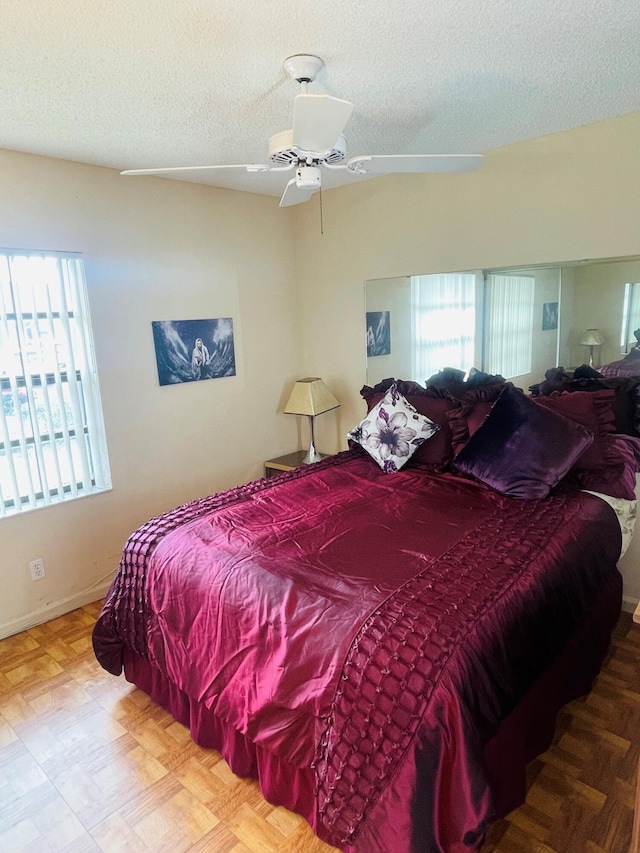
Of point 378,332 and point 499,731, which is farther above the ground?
point 378,332

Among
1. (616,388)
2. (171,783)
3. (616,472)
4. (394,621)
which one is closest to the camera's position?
(394,621)

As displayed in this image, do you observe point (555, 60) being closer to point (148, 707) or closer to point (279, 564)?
point (279, 564)

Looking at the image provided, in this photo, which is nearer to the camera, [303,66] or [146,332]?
[303,66]

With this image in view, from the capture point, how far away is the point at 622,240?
8.39 ft

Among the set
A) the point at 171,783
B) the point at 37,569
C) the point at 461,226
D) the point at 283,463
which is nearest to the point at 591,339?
the point at 461,226

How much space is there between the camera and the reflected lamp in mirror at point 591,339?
270cm

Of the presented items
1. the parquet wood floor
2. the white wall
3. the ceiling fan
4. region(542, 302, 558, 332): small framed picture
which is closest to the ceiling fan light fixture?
the ceiling fan

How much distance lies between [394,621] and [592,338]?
203 cm

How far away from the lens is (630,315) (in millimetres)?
2586

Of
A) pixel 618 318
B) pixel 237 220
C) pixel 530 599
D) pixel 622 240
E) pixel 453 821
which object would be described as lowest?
pixel 453 821

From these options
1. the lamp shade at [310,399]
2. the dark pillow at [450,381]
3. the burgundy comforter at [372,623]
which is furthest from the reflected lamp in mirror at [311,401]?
the burgundy comforter at [372,623]

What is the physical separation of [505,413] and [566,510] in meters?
0.57

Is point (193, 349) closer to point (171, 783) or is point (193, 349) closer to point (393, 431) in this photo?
point (393, 431)

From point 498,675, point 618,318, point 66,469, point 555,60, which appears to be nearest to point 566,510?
point 498,675
